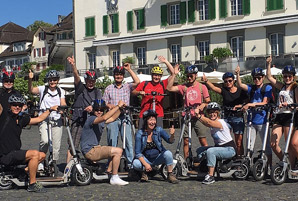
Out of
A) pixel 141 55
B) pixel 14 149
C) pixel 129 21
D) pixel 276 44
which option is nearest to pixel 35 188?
pixel 14 149

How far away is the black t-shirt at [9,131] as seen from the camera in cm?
905

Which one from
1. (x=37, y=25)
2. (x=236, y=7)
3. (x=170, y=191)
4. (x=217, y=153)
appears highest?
(x=37, y=25)

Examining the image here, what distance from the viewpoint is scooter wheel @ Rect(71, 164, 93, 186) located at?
9531 millimetres

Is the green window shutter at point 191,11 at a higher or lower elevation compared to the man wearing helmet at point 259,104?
higher

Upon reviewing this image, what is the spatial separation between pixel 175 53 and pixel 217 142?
102ft

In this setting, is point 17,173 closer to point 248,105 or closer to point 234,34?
point 248,105

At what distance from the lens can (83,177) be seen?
9.61 meters

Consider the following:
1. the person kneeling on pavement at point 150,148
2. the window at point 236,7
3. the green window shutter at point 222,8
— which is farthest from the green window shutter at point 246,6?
the person kneeling on pavement at point 150,148

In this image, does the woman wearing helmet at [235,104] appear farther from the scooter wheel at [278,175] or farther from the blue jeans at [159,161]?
the blue jeans at [159,161]

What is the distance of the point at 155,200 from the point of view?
823cm

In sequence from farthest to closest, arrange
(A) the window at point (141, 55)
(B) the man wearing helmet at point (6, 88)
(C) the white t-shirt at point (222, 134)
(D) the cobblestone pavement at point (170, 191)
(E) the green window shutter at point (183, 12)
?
(A) the window at point (141, 55), (E) the green window shutter at point (183, 12), (B) the man wearing helmet at point (6, 88), (C) the white t-shirt at point (222, 134), (D) the cobblestone pavement at point (170, 191)

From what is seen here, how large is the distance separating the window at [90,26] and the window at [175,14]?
7561 mm

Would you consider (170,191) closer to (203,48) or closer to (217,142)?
(217,142)

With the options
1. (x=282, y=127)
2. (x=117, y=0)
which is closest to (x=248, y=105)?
(x=282, y=127)
